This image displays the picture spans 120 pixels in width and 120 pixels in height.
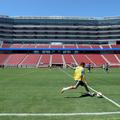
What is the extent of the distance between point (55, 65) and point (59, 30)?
66.7 metres

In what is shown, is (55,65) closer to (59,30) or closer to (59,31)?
(59,31)

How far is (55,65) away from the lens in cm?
11250

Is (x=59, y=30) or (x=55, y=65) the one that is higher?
(x=59, y=30)

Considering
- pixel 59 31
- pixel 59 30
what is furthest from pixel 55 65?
pixel 59 30

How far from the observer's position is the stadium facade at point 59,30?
573ft

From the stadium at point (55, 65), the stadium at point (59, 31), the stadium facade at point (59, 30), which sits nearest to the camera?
the stadium at point (55, 65)

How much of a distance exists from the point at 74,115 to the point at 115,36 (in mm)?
163977

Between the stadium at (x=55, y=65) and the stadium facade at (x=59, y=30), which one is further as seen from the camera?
the stadium facade at (x=59, y=30)

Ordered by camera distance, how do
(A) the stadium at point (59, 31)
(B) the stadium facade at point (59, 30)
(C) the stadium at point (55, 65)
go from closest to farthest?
(C) the stadium at point (55, 65)
(A) the stadium at point (59, 31)
(B) the stadium facade at point (59, 30)

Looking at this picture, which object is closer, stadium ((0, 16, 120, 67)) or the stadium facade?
stadium ((0, 16, 120, 67))

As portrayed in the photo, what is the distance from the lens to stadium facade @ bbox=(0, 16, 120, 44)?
6875 inches

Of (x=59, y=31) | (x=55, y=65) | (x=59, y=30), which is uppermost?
(x=59, y=30)

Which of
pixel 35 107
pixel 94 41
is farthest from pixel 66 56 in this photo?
pixel 35 107

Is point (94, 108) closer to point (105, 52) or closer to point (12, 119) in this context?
point (12, 119)
